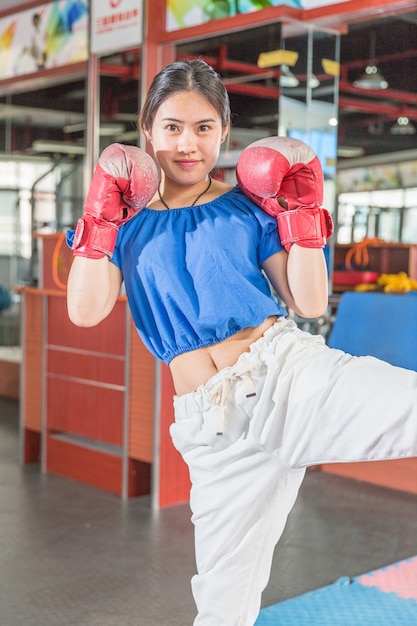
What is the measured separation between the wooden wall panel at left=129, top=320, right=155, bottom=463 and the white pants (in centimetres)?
218

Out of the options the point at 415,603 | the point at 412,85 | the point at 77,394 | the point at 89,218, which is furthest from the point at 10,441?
the point at 412,85

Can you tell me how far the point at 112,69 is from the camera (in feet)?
18.2

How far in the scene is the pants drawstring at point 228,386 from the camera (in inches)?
70.5

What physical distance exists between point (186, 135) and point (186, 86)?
0.13m

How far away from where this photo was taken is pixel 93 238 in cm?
188

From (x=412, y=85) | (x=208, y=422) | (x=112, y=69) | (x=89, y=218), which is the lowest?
(x=208, y=422)

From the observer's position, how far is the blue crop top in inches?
73.9

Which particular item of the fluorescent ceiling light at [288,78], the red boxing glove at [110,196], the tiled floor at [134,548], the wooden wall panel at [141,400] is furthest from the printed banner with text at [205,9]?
the red boxing glove at [110,196]

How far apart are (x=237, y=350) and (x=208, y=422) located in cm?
18

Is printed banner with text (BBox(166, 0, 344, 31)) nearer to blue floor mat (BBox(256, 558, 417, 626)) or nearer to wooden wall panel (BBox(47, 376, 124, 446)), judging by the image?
wooden wall panel (BBox(47, 376, 124, 446))

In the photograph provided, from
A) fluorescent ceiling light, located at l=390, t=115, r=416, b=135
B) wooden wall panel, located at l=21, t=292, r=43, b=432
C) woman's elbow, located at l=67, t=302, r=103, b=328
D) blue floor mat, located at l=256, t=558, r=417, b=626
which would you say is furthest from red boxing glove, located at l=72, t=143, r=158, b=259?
fluorescent ceiling light, located at l=390, t=115, r=416, b=135

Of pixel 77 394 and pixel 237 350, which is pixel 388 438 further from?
pixel 77 394

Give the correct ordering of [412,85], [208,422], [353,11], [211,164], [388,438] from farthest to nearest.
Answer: [412,85] → [353,11] → [211,164] → [208,422] → [388,438]

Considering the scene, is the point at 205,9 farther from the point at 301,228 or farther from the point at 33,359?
the point at 301,228
